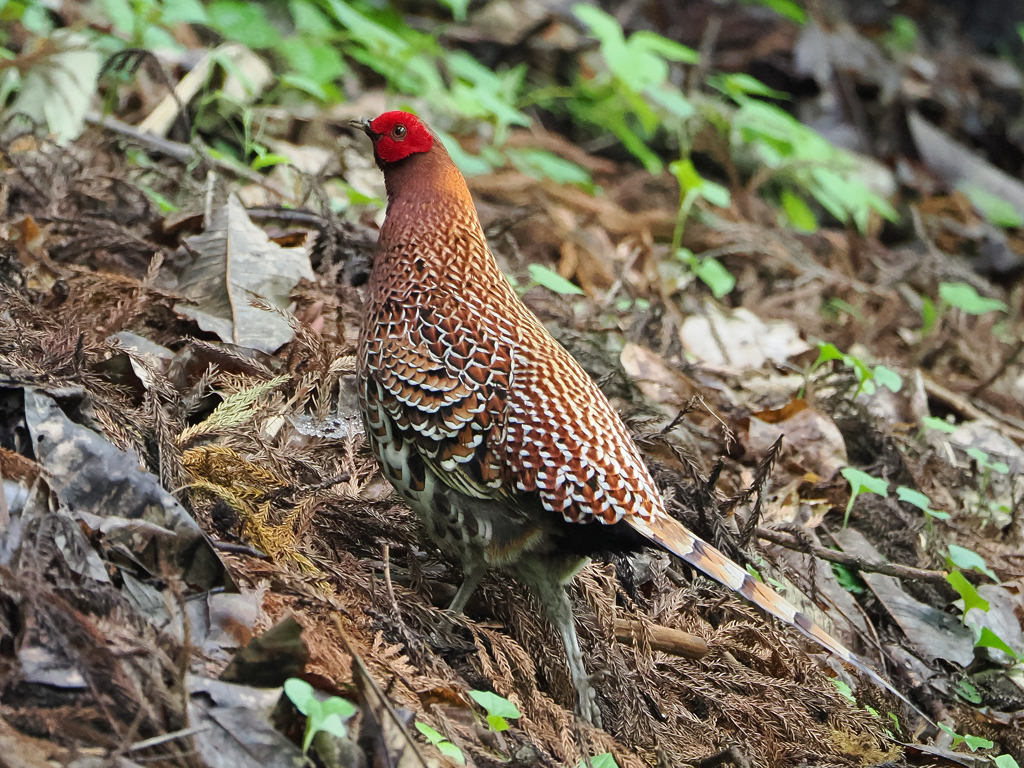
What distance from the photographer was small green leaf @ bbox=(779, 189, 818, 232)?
841 centimetres

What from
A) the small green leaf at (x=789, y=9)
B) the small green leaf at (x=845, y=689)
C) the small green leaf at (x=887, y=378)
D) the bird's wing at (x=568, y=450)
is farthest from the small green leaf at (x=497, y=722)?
the small green leaf at (x=789, y=9)

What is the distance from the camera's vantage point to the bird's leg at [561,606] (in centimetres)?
314

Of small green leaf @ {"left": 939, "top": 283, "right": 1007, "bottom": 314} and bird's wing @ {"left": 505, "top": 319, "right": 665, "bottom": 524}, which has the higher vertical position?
bird's wing @ {"left": 505, "top": 319, "right": 665, "bottom": 524}

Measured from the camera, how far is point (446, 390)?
3.19 meters

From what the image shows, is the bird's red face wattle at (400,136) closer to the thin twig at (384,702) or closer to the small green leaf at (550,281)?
the small green leaf at (550,281)

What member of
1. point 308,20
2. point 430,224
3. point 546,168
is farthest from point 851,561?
point 308,20

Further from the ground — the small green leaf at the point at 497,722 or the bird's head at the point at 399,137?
the bird's head at the point at 399,137

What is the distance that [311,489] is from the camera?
11.0 ft

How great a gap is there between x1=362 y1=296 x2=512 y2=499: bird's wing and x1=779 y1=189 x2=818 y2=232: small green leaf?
5.77 m

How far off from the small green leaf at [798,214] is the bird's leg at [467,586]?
5.92 m

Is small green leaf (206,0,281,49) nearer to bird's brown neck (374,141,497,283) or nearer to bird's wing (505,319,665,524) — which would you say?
bird's brown neck (374,141,497,283)

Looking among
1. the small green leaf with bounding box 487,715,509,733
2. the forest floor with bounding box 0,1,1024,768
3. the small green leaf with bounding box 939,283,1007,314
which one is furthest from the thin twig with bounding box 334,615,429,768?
the small green leaf with bounding box 939,283,1007,314

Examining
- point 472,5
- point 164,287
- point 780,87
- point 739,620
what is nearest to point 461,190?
point 164,287

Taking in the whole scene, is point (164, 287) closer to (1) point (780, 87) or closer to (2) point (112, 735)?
(2) point (112, 735)
